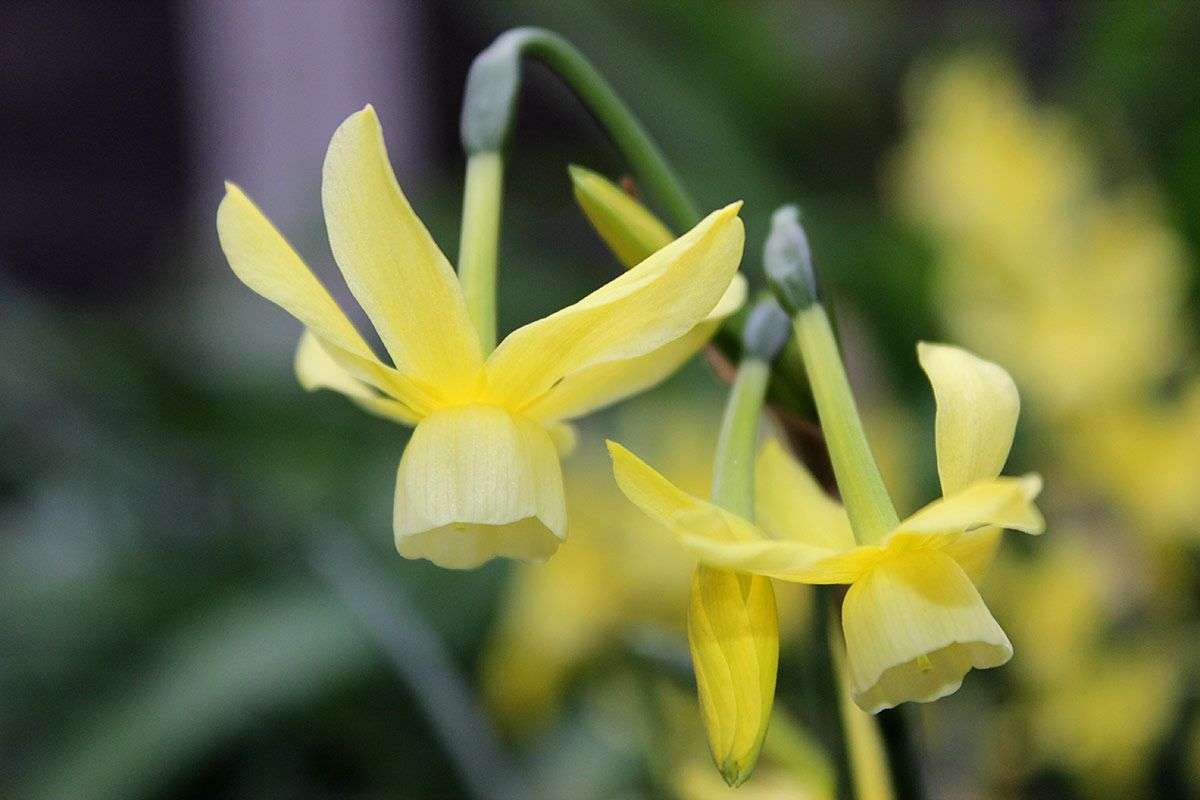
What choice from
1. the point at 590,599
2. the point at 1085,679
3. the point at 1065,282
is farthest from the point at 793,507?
the point at 1065,282

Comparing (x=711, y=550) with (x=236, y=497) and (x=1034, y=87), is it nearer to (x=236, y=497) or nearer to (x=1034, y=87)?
(x=236, y=497)

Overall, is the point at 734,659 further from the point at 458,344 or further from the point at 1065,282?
the point at 1065,282

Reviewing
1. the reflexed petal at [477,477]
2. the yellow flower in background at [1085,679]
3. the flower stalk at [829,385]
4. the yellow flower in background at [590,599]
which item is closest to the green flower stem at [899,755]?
the flower stalk at [829,385]

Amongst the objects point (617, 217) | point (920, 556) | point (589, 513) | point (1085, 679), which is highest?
point (617, 217)

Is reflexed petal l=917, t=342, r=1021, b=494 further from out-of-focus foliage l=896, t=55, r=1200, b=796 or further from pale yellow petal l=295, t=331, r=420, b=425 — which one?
out-of-focus foliage l=896, t=55, r=1200, b=796

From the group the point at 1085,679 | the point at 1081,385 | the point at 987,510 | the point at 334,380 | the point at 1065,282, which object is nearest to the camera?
the point at 987,510

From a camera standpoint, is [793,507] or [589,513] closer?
[793,507]
